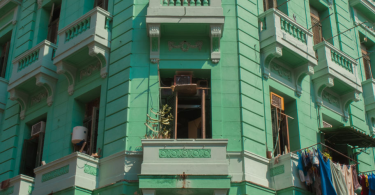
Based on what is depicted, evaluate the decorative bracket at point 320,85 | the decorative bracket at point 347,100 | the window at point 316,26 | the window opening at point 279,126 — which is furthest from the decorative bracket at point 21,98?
the decorative bracket at point 347,100

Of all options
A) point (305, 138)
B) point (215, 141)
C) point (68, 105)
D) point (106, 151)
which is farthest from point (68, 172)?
point (305, 138)

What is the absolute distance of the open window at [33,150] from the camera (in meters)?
16.5

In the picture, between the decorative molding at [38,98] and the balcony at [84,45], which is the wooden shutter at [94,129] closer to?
the balcony at [84,45]

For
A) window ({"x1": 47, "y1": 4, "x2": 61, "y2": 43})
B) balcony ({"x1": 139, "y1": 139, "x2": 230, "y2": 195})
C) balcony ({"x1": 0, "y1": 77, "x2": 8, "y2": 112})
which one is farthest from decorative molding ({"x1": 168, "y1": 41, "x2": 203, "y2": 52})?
balcony ({"x1": 0, "y1": 77, "x2": 8, "y2": 112})

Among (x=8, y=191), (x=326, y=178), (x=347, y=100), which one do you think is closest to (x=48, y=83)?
(x=8, y=191)

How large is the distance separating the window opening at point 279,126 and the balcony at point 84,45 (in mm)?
5019

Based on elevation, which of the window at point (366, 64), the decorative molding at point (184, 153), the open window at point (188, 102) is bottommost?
the decorative molding at point (184, 153)

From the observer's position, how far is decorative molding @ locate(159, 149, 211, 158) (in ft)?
42.6

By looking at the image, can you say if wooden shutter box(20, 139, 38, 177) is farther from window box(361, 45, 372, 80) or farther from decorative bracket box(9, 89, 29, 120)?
window box(361, 45, 372, 80)

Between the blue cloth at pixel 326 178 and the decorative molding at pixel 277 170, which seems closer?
the blue cloth at pixel 326 178

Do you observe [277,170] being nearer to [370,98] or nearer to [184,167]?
[184,167]

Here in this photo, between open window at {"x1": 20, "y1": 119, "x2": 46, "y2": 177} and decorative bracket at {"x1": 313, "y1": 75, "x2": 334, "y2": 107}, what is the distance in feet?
28.7

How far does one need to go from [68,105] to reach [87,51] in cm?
180

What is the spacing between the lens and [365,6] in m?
20.9
